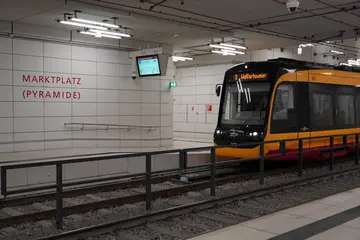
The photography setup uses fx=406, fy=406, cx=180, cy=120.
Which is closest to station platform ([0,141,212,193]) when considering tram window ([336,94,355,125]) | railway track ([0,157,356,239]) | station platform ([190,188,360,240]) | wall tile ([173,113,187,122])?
railway track ([0,157,356,239])

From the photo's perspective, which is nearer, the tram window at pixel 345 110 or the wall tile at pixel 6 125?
the wall tile at pixel 6 125

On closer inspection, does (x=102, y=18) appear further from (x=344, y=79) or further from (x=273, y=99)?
(x=344, y=79)

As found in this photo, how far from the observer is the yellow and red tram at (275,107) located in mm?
11125

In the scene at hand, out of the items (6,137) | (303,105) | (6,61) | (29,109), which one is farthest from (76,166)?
(303,105)

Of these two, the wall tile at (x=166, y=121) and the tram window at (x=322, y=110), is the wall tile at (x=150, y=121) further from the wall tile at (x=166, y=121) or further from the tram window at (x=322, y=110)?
the tram window at (x=322, y=110)

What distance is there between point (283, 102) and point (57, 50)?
7.73 meters

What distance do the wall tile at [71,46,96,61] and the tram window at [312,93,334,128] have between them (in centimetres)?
788

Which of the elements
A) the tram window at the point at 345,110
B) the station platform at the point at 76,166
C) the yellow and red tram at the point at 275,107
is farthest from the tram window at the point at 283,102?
the station platform at the point at 76,166

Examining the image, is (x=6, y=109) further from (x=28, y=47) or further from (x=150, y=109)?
(x=150, y=109)

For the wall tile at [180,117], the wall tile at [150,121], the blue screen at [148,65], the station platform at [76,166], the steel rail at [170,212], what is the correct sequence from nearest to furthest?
the steel rail at [170,212] → the station platform at [76,166] → the blue screen at [148,65] → the wall tile at [150,121] → the wall tile at [180,117]

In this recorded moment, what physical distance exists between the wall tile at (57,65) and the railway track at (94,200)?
20.6ft

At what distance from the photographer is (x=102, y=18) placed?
1229 cm

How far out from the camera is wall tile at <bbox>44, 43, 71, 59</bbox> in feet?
44.5

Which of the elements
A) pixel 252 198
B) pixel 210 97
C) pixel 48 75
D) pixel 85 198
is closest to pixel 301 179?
pixel 252 198
